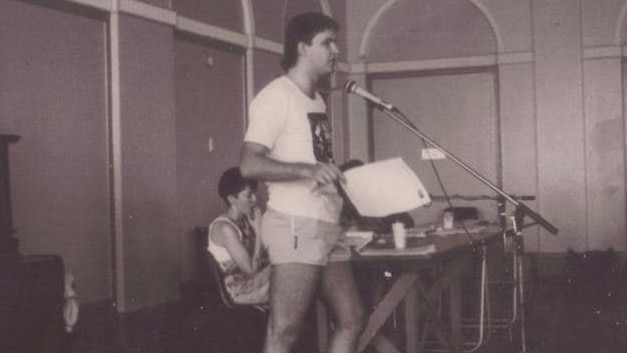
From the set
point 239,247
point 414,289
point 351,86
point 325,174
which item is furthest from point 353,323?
point 239,247

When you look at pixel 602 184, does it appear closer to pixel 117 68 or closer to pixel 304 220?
pixel 117 68

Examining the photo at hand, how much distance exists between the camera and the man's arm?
274cm

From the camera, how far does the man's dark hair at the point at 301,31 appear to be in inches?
120

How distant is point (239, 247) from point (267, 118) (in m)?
1.74

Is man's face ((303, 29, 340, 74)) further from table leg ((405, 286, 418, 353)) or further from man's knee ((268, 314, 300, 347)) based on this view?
table leg ((405, 286, 418, 353))

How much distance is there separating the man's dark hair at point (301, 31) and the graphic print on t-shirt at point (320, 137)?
0.19 metres

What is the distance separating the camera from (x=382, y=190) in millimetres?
3037

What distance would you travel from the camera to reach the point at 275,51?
852 centimetres

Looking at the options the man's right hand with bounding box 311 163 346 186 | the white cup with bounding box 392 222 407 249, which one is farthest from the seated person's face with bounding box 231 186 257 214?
the man's right hand with bounding box 311 163 346 186

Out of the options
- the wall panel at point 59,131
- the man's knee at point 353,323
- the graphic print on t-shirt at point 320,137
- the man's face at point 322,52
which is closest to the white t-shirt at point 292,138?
the graphic print on t-shirt at point 320,137

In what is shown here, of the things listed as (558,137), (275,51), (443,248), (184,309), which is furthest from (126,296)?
(558,137)

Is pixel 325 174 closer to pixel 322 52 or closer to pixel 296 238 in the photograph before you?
pixel 296 238

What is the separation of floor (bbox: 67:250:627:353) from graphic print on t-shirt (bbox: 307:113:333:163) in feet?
5.31

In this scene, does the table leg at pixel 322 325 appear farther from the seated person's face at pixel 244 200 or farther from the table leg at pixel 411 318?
the seated person's face at pixel 244 200
